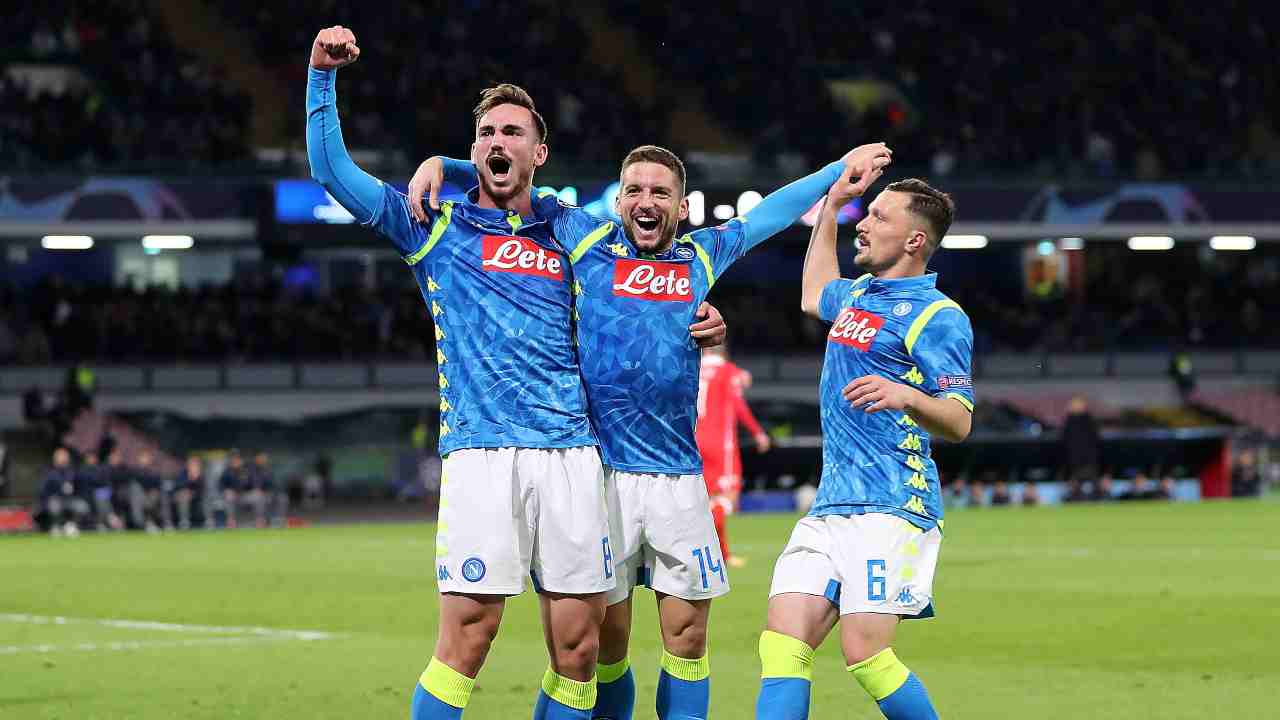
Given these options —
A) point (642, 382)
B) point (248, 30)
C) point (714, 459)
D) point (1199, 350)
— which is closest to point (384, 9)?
point (248, 30)

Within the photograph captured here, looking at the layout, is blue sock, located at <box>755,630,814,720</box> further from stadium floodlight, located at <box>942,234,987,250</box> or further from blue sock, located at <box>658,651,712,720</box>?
stadium floodlight, located at <box>942,234,987,250</box>

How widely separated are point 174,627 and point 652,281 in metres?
8.18

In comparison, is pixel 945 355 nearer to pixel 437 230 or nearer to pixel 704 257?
pixel 704 257

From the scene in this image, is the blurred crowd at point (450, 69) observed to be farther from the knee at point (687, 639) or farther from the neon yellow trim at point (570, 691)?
the neon yellow trim at point (570, 691)

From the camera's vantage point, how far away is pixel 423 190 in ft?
21.8

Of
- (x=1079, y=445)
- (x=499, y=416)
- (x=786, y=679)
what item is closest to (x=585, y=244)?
(x=499, y=416)

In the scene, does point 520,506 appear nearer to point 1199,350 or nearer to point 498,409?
point 498,409

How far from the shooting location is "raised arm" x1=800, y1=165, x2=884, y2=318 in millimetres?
7316

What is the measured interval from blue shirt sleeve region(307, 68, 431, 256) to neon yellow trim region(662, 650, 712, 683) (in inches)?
68.1

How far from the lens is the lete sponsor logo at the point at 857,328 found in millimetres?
6816

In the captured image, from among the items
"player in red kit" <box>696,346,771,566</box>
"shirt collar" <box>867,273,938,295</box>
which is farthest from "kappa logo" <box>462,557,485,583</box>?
"player in red kit" <box>696,346,771,566</box>

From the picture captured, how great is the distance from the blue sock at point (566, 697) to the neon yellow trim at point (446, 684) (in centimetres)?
28

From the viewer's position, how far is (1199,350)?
1715 inches

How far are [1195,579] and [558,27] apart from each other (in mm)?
28440
